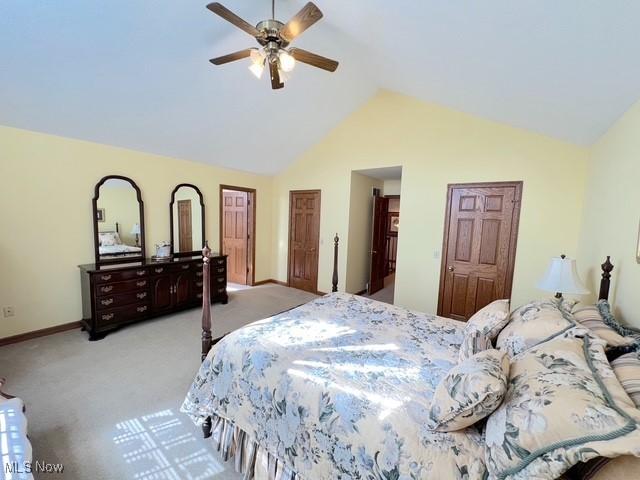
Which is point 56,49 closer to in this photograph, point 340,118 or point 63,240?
point 63,240

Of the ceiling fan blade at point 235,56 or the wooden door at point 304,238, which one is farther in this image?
the wooden door at point 304,238

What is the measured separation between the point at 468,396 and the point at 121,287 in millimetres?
3804

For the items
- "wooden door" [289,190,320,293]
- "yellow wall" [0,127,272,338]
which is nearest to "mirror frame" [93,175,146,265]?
"yellow wall" [0,127,272,338]

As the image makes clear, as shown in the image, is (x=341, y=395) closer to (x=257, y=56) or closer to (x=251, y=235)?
(x=257, y=56)

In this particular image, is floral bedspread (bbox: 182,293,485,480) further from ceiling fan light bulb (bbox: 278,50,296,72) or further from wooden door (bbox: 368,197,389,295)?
wooden door (bbox: 368,197,389,295)

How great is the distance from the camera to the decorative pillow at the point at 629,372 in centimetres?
97

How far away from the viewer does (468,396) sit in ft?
3.46

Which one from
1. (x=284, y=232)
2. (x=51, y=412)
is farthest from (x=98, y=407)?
(x=284, y=232)

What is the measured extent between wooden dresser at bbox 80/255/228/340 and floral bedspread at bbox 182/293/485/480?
2185 mm

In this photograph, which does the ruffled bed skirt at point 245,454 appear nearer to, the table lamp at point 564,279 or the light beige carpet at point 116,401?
the light beige carpet at point 116,401

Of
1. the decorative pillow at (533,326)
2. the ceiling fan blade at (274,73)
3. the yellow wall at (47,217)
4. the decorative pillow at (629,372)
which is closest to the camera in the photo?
the decorative pillow at (629,372)

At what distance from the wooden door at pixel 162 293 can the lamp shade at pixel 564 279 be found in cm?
424

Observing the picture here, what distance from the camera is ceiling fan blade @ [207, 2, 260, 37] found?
1.70 metres

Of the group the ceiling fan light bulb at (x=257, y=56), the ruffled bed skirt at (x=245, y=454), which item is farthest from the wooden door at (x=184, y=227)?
the ruffled bed skirt at (x=245, y=454)
